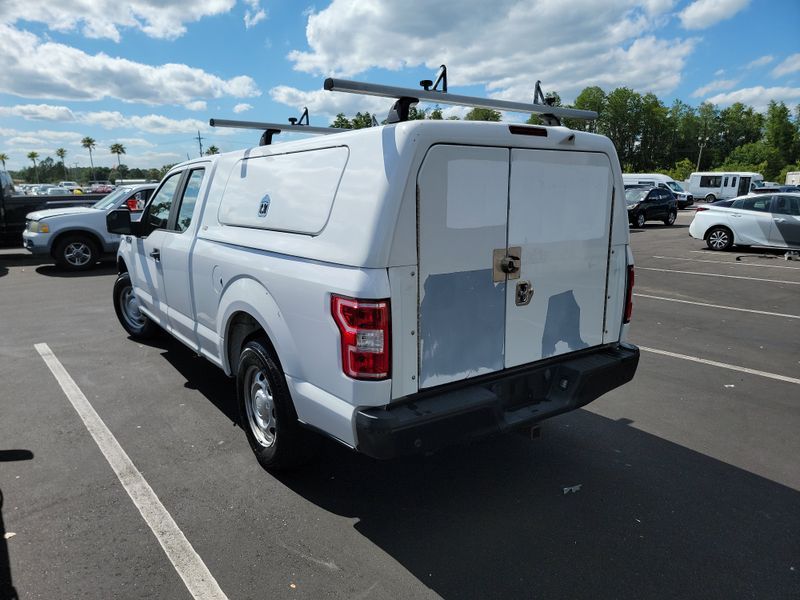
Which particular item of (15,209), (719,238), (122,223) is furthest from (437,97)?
(719,238)

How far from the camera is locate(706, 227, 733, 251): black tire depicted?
15370 mm

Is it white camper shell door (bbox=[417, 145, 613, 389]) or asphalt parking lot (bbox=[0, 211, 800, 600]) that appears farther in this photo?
white camper shell door (bbox=[417, 145, 613, 389])

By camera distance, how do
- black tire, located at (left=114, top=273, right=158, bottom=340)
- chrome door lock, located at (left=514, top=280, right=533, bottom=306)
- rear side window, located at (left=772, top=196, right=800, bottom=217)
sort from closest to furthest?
chrome door lock, located at (left=514, top=280, right=533, bottom=306), black tire, located at (left=114, top=273, right=158, bottom=340), rear side window, located at (left=772, top=196, right=800, bottom=217)

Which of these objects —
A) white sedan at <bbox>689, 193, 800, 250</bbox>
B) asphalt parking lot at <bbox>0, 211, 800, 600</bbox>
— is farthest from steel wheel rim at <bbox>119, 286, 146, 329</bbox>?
white sedan at <bbox>689, 193, 800, 250</bbox>

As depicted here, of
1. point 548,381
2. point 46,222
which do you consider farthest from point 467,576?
point 46,222

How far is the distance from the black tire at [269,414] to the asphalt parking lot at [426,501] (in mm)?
196

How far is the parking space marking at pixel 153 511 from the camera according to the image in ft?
8.43

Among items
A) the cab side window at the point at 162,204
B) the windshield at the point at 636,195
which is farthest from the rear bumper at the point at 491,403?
the windshield at the point at 636,195

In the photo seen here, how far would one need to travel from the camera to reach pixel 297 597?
8.12 ft

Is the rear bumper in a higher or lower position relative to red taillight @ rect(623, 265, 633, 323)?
lower

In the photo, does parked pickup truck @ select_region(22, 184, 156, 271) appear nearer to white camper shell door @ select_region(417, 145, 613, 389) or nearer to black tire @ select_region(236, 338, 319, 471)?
black tire @ select_region(236, 338, 319, 471)

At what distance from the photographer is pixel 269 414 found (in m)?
3.47

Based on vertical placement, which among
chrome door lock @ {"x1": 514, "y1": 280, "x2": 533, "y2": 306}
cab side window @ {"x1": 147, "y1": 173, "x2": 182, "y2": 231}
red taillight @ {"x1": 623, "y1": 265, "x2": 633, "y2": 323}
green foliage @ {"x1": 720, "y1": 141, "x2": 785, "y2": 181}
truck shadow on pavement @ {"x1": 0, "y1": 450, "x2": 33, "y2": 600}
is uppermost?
green foliage @ {"x1": 720, "y1": 141, "x2": 785, "y2": 181}

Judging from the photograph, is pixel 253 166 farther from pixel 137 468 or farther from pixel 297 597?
pixel 297 597
